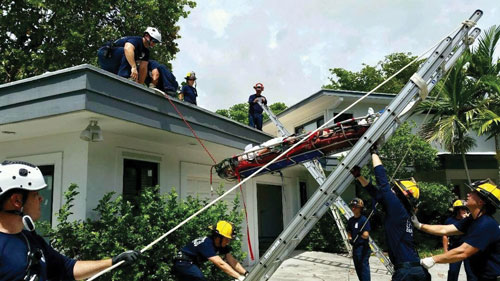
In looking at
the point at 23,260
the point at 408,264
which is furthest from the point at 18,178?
the point at 408,264

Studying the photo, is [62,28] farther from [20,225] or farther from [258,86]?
[20,225]

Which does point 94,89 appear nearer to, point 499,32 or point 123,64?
point 123,64

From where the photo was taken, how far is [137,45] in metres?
6.78

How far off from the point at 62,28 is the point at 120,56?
9.93 metres

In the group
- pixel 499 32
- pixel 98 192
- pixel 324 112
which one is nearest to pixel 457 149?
pixel 499 32

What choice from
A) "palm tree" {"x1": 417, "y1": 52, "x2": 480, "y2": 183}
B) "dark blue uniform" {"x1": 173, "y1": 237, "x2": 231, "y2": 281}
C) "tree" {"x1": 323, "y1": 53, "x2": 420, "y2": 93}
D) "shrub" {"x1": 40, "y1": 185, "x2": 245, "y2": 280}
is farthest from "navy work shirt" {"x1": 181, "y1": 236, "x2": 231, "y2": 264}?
"tree" {"x1": 323, "y1": 53, "x2": 420, "y2": 93}

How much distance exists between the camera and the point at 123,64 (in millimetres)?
6727

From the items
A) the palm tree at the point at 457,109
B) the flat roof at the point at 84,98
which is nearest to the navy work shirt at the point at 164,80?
the flat roof at the point at 84,98

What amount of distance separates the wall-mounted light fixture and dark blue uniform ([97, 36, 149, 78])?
110 centimetres

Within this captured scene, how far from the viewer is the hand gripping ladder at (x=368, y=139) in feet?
13.4

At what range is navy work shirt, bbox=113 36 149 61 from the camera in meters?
6.72

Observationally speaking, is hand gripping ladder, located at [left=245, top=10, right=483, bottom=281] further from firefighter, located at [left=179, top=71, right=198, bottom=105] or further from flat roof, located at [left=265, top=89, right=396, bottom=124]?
flat roof, located at [left=265, top=89, right=396, bottom=124]

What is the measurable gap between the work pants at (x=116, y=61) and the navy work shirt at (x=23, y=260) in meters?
4.50

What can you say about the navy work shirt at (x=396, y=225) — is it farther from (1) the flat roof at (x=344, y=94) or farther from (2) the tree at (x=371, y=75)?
(2) the tree at (x=371, y=75)
